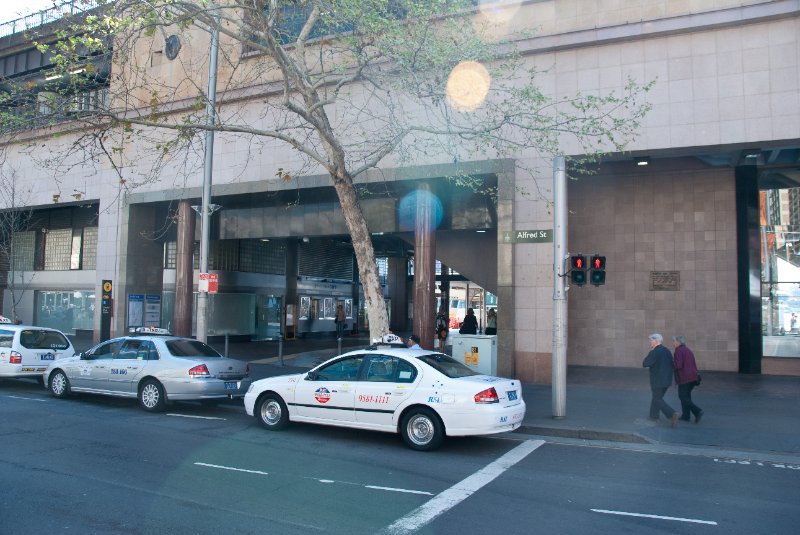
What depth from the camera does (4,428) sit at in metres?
10.5

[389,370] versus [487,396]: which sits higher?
[389,370]

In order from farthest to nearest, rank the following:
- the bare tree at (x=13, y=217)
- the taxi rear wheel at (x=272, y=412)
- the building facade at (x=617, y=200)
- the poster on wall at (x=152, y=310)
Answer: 1. the bare tree at (x=13, y=217)
2. the poster on wall at (x=152, y=310)
3. the building facade at (x=617, y=200)
4. the taxi rear wheel at (x=272, y=412)

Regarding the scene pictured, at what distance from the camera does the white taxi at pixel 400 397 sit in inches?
364

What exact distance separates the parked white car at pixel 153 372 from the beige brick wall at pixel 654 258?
35.9 ft

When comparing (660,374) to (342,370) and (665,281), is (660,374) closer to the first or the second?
(342,370)

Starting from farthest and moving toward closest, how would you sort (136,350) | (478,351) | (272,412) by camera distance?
(478,351) → (136,350) → (272,412)

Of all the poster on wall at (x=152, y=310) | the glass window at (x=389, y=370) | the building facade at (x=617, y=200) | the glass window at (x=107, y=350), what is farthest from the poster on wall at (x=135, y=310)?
the glass window at (x=389, y=370)

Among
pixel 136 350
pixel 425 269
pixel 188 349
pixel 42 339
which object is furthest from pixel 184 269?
pixel 188 349

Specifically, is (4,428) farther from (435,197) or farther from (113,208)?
(113,208)

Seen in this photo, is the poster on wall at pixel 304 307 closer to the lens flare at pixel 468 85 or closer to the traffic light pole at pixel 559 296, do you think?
the lens flare at pixel 468 85

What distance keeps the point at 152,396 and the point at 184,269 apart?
35.2 ft

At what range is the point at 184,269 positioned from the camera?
22.8m

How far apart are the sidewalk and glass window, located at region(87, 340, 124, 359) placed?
4.79 meters

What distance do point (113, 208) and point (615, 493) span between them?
71.2 ft
